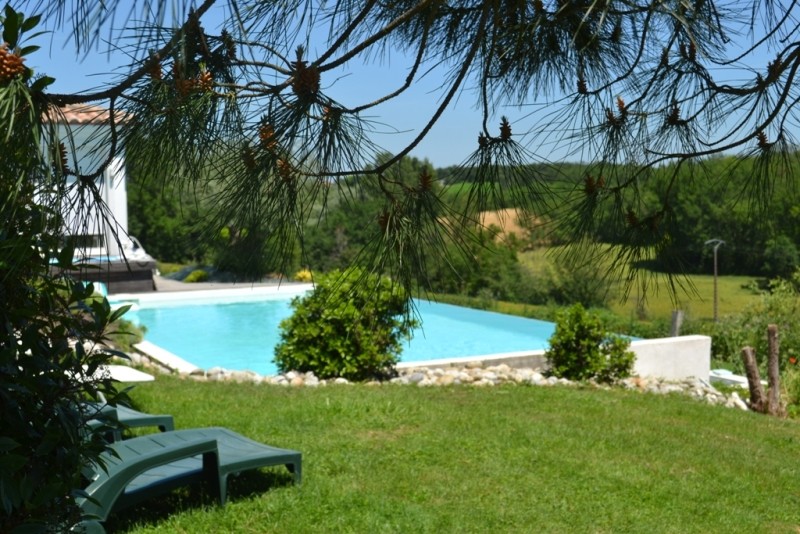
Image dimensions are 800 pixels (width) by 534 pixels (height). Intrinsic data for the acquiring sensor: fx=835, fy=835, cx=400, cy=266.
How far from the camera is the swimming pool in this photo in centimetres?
1237

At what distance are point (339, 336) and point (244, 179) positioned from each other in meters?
6.13

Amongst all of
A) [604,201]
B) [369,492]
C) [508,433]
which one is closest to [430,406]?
[508,433]

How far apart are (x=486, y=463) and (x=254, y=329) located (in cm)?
987

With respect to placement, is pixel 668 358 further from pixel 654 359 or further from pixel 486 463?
pixel 486 463

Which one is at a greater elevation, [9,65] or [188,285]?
[9,65]

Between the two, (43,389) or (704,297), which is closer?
(43,389)

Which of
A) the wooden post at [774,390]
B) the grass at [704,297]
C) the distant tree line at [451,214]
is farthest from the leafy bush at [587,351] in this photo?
the grass at [704,297]

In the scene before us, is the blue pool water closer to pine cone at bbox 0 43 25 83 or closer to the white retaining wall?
the white retaining wall

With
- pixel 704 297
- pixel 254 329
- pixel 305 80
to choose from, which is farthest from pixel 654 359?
pixel 305 80

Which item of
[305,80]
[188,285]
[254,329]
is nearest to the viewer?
[305,80]


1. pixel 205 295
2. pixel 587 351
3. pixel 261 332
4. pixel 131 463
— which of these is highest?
pixel 131 463

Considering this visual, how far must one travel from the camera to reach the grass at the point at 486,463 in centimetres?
380

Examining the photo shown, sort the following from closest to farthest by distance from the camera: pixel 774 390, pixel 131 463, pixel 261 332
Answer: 1. pixel 131 463
2. pixel 774 390
3. pixel 261 332

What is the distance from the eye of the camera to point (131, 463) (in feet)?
10.9
